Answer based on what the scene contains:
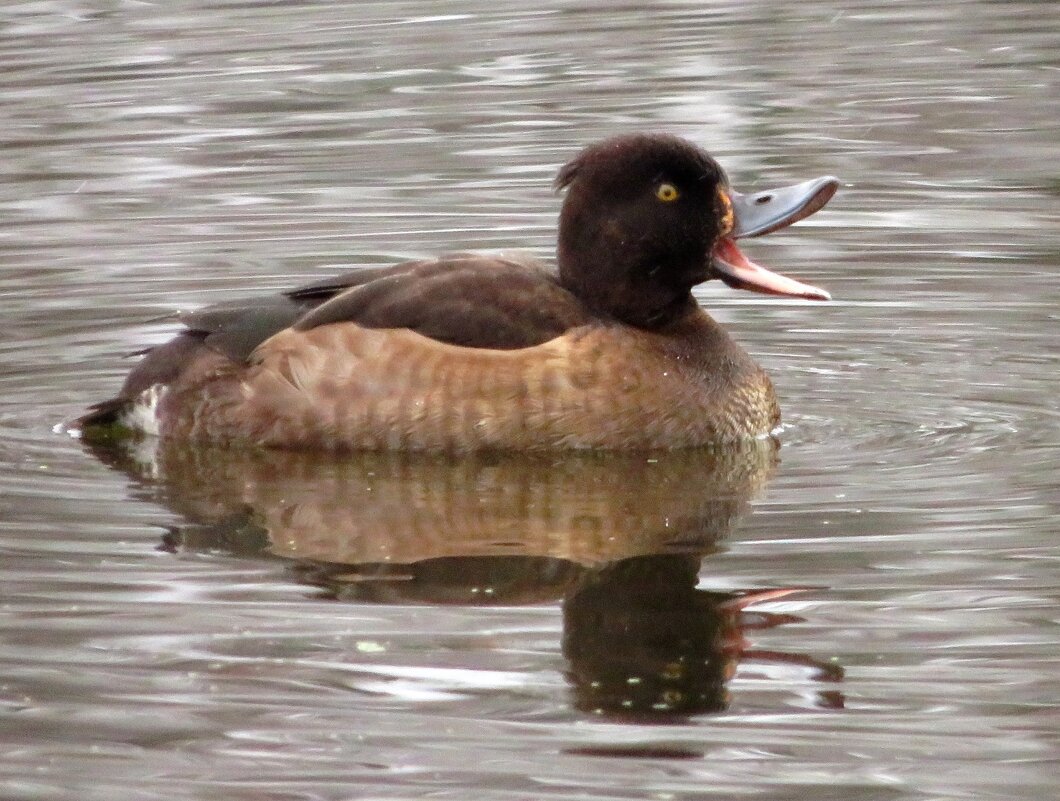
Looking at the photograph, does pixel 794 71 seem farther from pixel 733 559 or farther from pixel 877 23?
pixel 733 559

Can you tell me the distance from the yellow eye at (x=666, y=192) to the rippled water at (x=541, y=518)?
0.92m

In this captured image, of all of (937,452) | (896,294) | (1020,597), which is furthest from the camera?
(896,294)

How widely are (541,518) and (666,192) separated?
59.8 inches

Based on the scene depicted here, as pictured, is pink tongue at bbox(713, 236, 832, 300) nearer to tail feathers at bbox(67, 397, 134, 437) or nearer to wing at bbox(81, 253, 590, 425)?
wing at bbox(81, 253, 590, 425)

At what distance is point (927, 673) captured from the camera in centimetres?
527

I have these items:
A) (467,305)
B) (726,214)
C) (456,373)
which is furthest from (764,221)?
(456,373)

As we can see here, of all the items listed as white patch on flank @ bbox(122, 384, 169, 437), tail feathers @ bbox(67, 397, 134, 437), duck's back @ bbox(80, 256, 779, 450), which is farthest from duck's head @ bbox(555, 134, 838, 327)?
tail feathers @ bbox(67, 397, 134, 437)

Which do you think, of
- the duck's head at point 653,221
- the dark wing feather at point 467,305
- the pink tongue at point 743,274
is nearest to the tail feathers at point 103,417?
the dark wing feather at point 467,305

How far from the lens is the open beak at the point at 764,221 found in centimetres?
782

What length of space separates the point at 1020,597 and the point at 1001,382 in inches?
101

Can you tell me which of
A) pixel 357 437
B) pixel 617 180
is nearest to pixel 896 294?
pixel 617 180

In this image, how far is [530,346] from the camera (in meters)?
7.58

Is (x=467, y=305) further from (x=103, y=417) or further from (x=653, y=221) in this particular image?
(x=103, y=417)

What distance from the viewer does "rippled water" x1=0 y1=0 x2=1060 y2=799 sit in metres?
4.92
